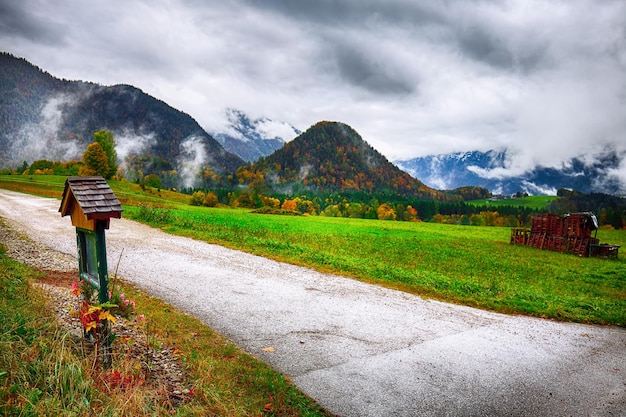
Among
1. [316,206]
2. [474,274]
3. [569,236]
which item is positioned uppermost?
[569,236]

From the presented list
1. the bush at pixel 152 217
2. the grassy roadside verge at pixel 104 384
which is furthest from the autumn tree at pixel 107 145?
the grassy roadside verge at pixel 104 384

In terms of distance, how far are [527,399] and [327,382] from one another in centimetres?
352

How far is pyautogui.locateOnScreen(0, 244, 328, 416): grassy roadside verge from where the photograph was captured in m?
4.34

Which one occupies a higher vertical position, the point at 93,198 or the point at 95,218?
the point at 93,198

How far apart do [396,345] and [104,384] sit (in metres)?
5.82

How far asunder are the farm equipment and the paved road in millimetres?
28891

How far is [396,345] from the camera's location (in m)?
8.21

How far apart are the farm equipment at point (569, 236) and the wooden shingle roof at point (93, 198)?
4065 centimetres

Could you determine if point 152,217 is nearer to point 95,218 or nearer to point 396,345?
point 95,218

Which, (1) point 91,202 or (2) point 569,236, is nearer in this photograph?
(1) point 91,202

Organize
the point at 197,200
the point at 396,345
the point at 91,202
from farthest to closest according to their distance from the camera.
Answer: the point at 197,200
the point at 396,345
the point at 91,202

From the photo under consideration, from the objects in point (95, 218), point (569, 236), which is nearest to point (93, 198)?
point (95, 218)

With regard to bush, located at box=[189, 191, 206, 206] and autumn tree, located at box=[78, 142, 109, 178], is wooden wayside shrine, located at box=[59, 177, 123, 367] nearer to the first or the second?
autumn tree, located at box=[78, 142, 109, 178]

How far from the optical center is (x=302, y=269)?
16188 mm
